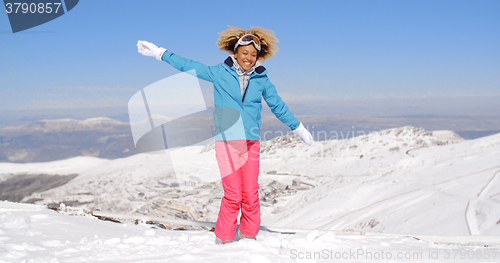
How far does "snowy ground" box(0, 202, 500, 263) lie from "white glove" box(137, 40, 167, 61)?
4.82 feet

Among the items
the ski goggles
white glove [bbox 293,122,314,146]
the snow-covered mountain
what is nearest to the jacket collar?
the ski goggles

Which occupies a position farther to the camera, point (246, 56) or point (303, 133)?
point (303, 133)

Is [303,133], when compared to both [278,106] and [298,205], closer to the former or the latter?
[278,106]

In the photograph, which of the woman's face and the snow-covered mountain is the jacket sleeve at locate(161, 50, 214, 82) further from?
the snow-covered mountain

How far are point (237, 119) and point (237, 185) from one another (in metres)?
0.54

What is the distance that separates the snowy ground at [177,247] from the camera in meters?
1.77

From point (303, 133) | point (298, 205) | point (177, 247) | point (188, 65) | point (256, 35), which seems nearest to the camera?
point (177, 247)

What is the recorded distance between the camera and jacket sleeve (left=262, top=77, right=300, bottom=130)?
237cm

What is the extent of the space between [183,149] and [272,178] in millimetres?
6841

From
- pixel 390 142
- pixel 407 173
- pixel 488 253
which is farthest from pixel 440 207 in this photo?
pixel 390 142

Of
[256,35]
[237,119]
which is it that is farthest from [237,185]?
[256,35]

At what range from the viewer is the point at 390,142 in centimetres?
1188

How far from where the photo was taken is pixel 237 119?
221cm

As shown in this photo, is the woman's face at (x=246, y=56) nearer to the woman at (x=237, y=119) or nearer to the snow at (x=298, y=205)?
the woman at (x=237, y=119)
